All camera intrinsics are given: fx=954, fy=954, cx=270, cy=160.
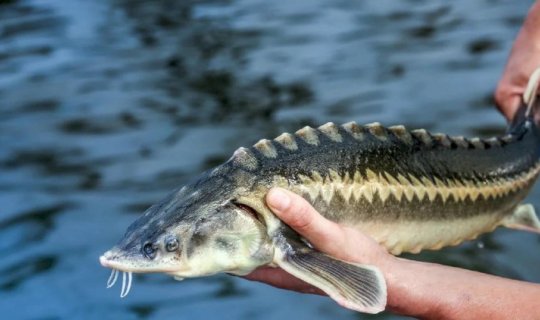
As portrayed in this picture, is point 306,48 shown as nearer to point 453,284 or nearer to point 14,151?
point 14,151

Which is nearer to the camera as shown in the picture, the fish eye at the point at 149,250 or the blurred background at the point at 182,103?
the fish eye at the point at 149,250

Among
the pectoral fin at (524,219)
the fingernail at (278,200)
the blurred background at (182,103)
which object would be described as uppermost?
the fingernail at (278,200)

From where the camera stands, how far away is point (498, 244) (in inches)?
165

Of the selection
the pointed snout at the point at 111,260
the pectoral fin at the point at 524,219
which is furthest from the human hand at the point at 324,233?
the pectoral fin at the point at 524,219

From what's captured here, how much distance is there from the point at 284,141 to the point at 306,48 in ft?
15.5

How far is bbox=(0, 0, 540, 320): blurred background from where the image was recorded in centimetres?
403

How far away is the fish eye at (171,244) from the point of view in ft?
7.07

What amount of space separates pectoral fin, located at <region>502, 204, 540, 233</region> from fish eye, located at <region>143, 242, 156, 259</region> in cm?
149

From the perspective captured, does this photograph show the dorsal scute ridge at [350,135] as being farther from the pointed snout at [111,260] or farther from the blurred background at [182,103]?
the blurred background at [182,103]

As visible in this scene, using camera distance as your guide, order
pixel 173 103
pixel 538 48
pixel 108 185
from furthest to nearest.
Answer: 1. pixel 173 103
2. pixel 108 185
3. pixel 538 48

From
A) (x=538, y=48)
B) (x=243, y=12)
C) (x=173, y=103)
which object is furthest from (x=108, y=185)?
(x=243, y=12)

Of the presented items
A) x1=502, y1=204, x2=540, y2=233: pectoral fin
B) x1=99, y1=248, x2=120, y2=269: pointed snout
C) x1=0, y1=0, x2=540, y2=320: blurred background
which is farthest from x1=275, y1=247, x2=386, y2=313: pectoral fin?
x1=0, y1=0, x2=540, y2=320: blurred background

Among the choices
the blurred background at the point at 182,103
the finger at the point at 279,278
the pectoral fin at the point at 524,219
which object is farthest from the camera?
the blurred background at the point at 182,103

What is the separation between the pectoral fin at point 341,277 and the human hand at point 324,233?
4 cm
